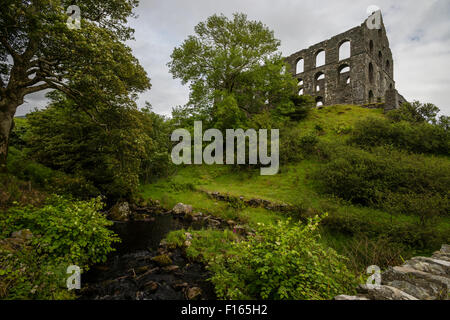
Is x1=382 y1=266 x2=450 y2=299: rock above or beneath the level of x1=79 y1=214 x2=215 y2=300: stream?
above

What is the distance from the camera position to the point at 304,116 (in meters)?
22.5

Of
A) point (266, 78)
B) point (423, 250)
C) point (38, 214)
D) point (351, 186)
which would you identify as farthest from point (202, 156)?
point (423, 250)

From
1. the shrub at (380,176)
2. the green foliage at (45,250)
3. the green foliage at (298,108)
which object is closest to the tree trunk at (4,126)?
the green foliage at (45,250)

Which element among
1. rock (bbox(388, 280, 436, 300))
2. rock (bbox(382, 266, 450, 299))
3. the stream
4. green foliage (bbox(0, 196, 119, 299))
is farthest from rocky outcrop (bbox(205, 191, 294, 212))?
green foliage (bbox(0, 196, 119, 299))

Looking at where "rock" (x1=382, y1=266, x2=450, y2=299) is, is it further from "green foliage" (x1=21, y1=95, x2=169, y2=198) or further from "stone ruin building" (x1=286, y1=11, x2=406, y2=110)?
"stone ruin building" (x1=286, y1=11, x2=406, y2=110)

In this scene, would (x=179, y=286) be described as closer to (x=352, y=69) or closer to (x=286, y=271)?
(x=286, y=271)

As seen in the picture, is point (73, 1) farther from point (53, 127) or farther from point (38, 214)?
point (38, 214)

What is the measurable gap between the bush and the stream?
104cm

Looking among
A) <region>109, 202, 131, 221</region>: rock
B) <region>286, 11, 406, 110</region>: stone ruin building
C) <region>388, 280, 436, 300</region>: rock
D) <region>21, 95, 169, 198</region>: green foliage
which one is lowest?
<region>109, 202, 131, 221</region>: rock

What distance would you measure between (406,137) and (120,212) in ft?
61.9

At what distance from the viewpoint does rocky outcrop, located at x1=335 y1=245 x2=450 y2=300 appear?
8.69 feet

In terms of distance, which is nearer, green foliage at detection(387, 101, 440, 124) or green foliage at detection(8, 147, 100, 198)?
green foliage at detection(8, 147, 100, 198)

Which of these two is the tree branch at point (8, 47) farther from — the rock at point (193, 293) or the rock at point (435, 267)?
the rock at point (435, 267)

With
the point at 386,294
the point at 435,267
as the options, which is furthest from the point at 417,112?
the point at 386,294
